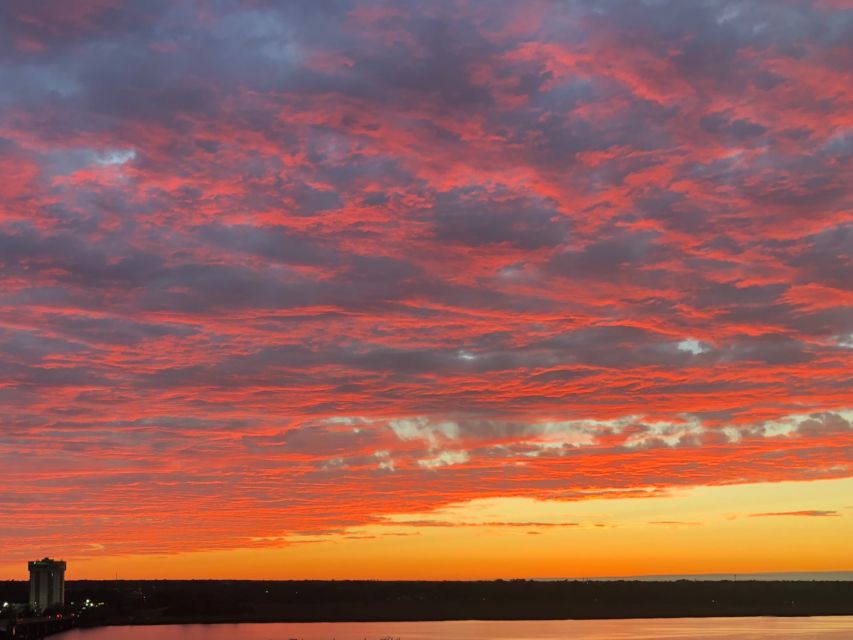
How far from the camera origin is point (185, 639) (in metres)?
180

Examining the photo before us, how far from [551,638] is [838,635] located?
166ft

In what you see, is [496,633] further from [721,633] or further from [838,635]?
→ [838,635]

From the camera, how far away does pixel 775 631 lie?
19938cm

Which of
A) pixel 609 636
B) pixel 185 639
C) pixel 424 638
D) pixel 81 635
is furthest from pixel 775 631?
pixel 81 635

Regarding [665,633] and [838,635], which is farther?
[665,633]

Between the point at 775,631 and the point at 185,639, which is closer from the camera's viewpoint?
the point at 185,639

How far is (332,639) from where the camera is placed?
181 meters

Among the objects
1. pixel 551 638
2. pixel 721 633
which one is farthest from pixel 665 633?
pixel 551 638

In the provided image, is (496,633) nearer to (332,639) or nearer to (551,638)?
(551,638)

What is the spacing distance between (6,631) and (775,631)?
454ft

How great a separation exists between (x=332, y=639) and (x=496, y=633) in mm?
35041

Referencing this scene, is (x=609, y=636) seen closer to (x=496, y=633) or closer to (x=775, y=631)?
(x=496, y=633)

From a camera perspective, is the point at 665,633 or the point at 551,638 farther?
the point at 665,633

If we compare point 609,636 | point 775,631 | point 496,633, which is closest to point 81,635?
point 496,633
